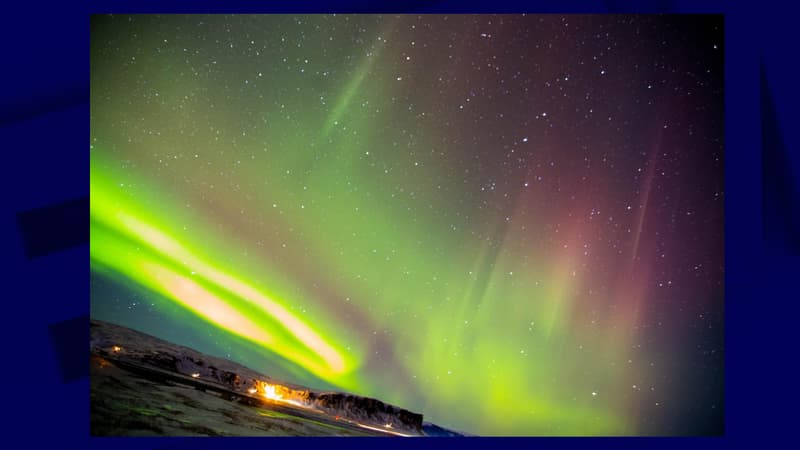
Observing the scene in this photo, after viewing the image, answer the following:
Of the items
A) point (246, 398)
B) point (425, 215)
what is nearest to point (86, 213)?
point (246, 398)

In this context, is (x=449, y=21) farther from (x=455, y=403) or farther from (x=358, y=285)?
(x=455, y=403)

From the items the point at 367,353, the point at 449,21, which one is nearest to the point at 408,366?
the point at 367,353

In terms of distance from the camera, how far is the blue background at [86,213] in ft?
8.29

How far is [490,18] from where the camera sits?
2699 millimetres

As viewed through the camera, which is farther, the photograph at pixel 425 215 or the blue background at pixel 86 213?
the photograph at pixel 425 215

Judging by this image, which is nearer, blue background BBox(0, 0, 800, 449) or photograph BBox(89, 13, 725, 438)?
blue background BBox(0, 0, 800, 449)

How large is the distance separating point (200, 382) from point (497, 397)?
1.27m

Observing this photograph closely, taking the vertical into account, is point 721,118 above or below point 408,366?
above

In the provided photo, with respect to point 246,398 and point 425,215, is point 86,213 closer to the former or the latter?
point 246,398

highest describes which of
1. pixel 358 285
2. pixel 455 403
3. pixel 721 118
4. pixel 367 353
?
pixel 721 118

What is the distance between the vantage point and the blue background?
2525mm

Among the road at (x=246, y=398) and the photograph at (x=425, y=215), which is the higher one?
the photograph at (x=425, y=215)

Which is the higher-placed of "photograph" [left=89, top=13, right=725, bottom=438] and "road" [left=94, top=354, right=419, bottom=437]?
"photograph" [left=89, top=13, right=725, bottom=438]

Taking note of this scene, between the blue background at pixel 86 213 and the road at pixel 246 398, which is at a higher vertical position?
the blue background at pixel 86 213
